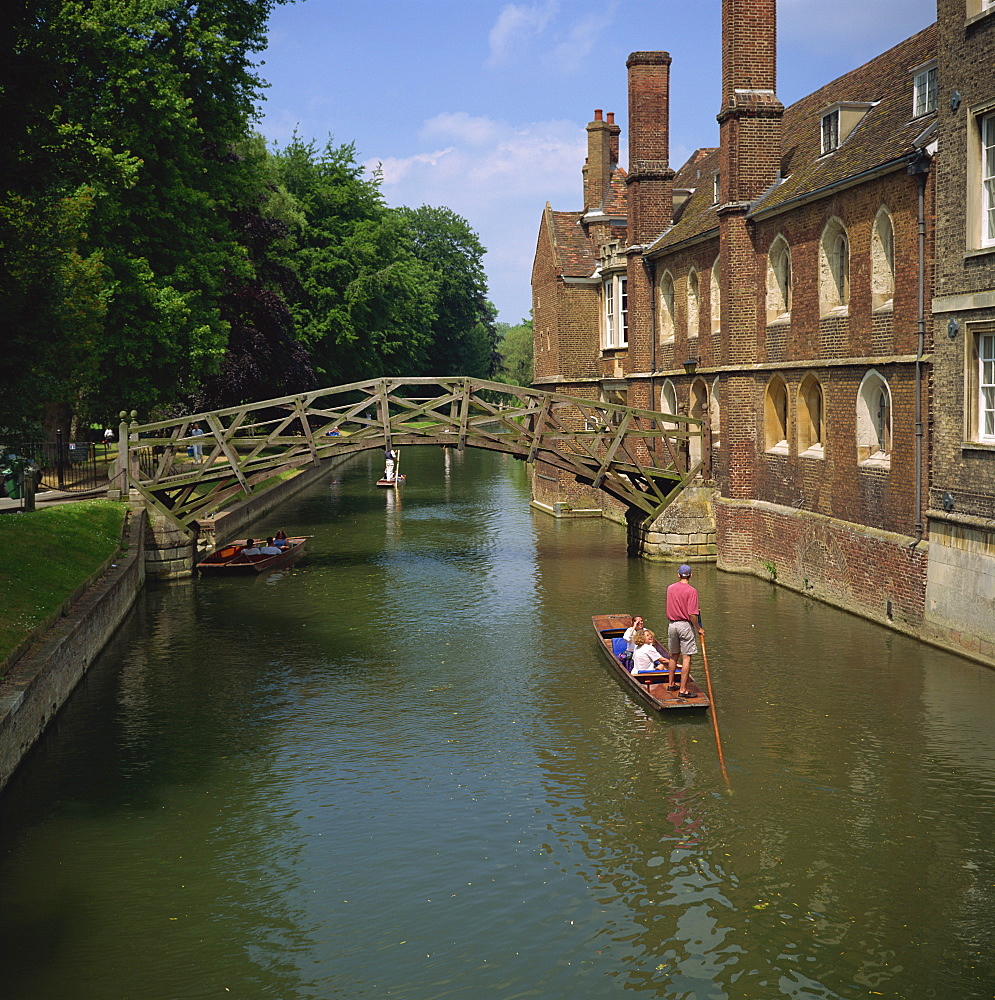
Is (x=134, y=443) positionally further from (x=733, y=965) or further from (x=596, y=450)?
(x=733, y=965)

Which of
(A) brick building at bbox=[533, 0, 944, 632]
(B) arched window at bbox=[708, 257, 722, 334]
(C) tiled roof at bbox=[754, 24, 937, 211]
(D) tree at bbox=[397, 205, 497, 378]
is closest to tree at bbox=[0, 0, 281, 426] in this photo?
(A) brick building at bbox=[533, 0, 944, 632]

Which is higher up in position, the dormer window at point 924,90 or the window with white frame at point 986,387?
the dormer window at point 924,90

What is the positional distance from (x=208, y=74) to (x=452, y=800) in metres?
24.7

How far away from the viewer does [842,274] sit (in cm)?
2111

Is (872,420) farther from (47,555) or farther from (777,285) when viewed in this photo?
(47,555)

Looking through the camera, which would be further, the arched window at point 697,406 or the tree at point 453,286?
the tree at point 453,286

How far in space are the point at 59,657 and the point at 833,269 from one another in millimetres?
15379

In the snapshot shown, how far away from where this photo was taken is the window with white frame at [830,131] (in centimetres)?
2239

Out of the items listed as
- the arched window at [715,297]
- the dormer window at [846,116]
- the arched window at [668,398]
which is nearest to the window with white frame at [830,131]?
the dormer window at [846,116]

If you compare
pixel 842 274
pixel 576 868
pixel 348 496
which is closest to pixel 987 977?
pixel 576 868

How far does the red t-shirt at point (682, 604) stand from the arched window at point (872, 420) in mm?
6507

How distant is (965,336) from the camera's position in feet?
53.6

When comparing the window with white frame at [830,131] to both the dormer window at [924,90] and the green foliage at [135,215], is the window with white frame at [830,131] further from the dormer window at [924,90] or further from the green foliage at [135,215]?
the green foliage at [135,215]

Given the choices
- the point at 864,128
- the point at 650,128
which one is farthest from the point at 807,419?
the point at 650,128
